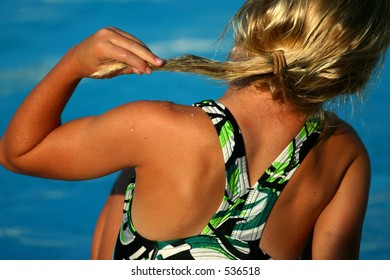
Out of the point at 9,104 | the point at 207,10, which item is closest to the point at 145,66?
the point at 9,104

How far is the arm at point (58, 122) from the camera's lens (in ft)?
5.27

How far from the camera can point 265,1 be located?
171 centimetres

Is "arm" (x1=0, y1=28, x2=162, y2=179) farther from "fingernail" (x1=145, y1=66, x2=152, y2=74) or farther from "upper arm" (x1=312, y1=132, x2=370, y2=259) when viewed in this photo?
"upper arm" (x1=312, y1=132, x2=370, y2=259)

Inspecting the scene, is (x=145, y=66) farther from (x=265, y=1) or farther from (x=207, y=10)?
(x=207, y=10)

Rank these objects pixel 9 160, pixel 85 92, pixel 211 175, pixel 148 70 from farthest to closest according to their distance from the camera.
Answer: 1. pixel 85 92
2. pixel 9 160
3. pixel 211 175
4. pixel 148 70

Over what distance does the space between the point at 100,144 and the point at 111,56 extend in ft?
0.62

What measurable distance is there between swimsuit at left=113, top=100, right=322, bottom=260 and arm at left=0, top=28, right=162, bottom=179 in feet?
0.64

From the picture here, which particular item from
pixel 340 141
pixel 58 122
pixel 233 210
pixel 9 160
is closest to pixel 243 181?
pixel 233 210

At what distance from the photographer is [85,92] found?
5238mm

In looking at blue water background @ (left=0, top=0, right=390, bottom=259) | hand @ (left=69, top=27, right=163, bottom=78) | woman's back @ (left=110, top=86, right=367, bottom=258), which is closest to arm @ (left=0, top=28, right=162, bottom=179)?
hand @ (left=69, top=27, right=163, bottom=78)

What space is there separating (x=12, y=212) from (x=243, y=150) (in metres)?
3.02

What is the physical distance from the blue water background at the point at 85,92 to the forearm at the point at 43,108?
91.1 inches

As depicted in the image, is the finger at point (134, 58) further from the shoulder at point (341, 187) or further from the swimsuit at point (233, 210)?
the shoulder at point (341, 187)

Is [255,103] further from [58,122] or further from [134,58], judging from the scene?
[58,122]
